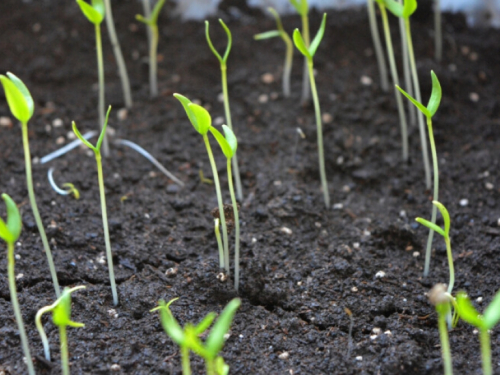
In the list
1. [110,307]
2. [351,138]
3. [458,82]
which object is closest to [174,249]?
[110,307]

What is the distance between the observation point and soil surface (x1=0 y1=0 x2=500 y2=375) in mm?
1074

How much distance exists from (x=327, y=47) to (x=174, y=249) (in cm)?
87

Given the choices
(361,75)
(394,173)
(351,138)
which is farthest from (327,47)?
(394,173)

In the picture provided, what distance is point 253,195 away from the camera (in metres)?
1.41

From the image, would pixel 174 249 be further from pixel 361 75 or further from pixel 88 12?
pixel 361 75

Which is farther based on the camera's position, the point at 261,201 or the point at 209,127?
the point at 261,201

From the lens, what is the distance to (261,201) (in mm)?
1391

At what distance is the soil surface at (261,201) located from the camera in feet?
3.52

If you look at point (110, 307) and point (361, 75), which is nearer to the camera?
point (110, 307)

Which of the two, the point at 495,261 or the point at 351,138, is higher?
the point at 351,138

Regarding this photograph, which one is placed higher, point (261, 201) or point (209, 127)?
point (209, 127)

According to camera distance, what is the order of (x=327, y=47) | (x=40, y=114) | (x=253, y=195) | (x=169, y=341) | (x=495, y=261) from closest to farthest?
(x=169, y=341), (x=495, y=261), (x=253, y=195), (x=40, y=114), (x=327, y=47)

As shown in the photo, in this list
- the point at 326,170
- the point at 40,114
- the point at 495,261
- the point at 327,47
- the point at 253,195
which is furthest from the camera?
the point at 327,47

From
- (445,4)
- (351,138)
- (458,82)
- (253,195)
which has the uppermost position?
(445,4)
